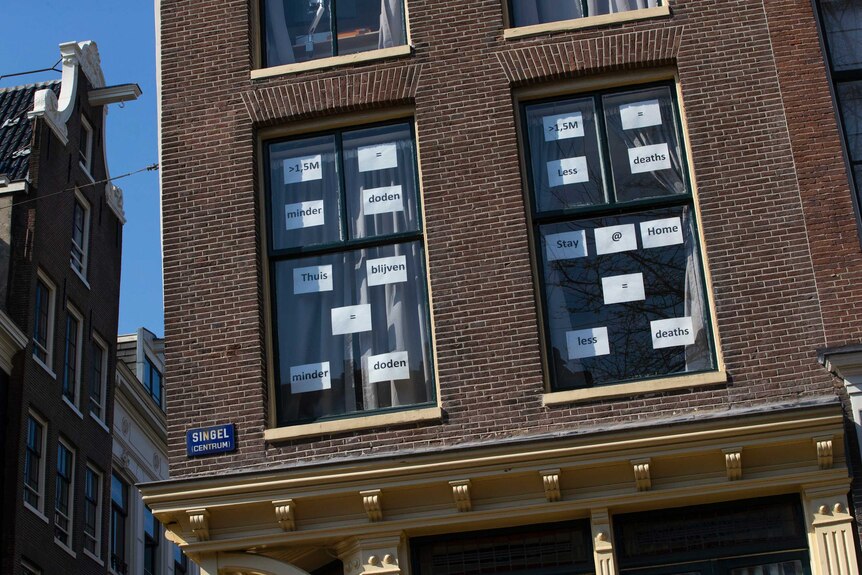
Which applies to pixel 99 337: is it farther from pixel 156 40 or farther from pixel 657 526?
pixel 657 526

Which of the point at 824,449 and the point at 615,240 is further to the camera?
the point at 615,240

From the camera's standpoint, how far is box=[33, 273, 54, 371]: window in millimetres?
28734

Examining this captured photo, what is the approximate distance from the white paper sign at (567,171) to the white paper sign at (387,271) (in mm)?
1816

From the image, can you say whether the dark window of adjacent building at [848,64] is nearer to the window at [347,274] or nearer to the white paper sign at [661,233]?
the white paper sign at [661,233]

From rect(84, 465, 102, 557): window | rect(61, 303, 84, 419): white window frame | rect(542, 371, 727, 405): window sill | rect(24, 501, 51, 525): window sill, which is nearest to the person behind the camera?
rect(542, 371, 727, 405): window sill

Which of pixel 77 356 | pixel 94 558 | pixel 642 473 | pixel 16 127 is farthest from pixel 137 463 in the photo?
pixel 642 473

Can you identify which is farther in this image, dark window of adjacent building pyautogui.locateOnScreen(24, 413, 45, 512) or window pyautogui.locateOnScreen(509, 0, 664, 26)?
dark window of adjacent building pyautogui.locateOnScreen(24, 413, 45, 512)

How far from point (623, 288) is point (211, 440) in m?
4.50

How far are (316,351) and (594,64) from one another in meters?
4.32

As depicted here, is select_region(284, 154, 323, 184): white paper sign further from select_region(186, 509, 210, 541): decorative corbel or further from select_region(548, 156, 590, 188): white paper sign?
select_region(186, 509, 210, 541): decorative corbel

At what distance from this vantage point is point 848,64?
587 inches

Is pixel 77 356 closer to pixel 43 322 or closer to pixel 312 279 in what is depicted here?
pixel 43 322

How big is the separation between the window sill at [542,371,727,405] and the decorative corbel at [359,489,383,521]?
6.18ft

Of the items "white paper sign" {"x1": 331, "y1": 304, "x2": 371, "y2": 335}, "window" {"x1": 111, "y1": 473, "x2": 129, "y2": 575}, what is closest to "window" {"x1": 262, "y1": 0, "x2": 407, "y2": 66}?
"white paper sign" {"x1": 331, "y1": 304, "x2": 371, "y2": 335}
